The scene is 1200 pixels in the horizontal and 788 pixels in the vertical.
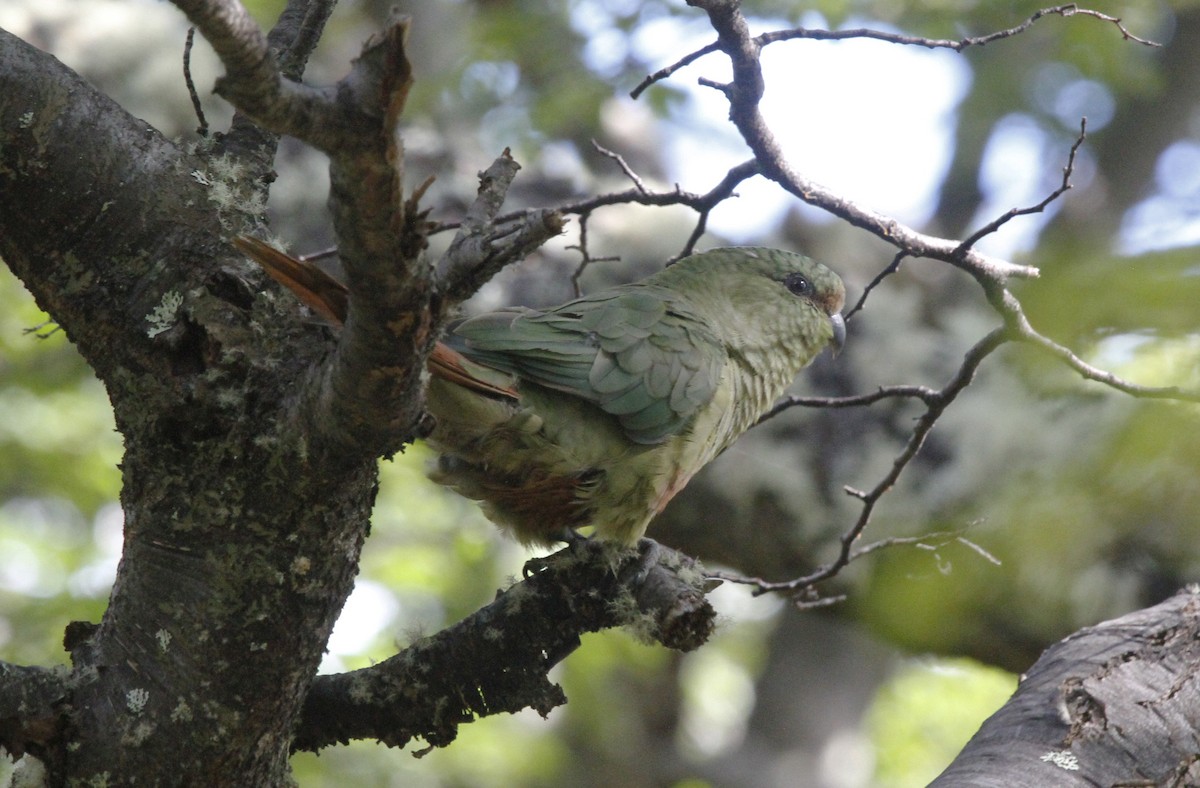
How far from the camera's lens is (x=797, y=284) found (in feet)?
11.8

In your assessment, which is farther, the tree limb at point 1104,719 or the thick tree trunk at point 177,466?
the tree limb at point 1104,719

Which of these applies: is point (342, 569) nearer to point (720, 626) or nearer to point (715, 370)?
point (720, 626)

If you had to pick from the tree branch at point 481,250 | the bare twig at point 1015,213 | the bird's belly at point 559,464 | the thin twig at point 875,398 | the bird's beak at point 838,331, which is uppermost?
the bird's beak at point 838,331

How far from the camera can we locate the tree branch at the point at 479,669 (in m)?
2.31

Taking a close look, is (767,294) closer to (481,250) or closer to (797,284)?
(797,284)

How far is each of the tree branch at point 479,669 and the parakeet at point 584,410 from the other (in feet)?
1.54

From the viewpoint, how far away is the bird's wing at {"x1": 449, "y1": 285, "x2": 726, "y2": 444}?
2.78 meters

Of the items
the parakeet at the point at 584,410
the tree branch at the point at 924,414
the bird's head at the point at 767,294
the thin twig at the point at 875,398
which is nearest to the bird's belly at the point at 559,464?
the parakeet at the point at 584,410

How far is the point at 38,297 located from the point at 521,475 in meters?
1.28

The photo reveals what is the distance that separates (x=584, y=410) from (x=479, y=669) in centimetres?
84

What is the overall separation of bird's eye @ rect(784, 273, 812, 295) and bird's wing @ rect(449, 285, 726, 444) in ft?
1.99

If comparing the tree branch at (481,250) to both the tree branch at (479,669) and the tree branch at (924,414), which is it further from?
the tree branch at (924,414)

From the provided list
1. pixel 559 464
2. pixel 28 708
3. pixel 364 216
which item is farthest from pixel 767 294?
pixel 28 708

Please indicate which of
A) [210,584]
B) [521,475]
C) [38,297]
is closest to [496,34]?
[521,475]
